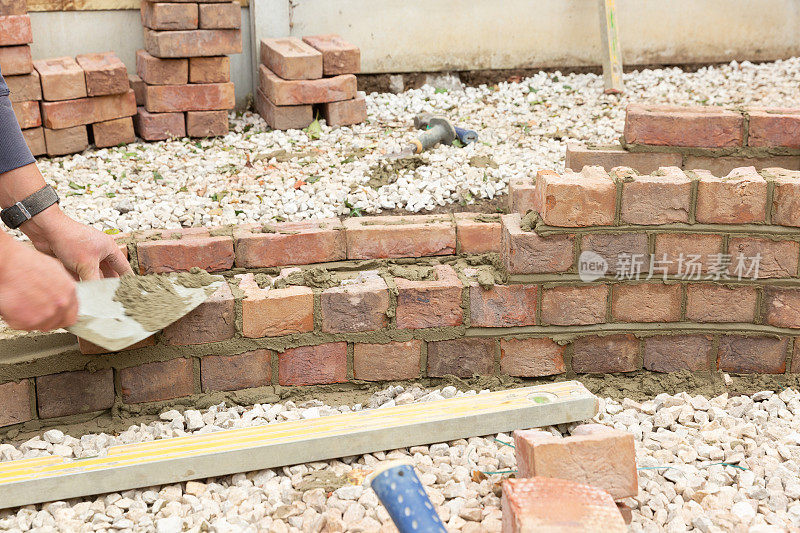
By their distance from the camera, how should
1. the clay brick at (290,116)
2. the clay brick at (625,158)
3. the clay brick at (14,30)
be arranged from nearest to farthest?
the clay brick at (625,158) → the clay brick at (14,30) → the clay brick at (290,116)

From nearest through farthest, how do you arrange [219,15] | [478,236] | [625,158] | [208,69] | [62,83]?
[478,236] → [625,158] → [62,83] → [219,15] → [208,69]

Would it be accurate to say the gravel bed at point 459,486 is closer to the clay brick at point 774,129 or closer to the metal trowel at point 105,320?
the metal trowel at point 105,320

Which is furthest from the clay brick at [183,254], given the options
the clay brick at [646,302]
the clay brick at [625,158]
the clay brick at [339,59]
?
the clay brick at [339,59]

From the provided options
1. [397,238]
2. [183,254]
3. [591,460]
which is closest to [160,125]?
[183,254]

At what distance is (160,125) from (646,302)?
157 inches

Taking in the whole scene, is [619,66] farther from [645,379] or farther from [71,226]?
[71,226]

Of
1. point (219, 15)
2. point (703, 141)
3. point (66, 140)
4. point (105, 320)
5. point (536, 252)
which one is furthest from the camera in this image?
point (219, 15)

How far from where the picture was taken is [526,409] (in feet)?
9.39

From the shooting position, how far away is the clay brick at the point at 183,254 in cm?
339

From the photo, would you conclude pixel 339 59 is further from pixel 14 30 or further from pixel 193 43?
pixel 14 30

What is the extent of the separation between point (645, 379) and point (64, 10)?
521 centimetres

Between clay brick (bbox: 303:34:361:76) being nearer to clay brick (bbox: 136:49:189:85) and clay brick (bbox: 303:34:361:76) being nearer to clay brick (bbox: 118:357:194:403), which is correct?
clay brick (bbox: 136:49:189:85)

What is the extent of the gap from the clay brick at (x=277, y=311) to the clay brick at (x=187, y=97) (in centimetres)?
314

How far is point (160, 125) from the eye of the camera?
5980 mm
